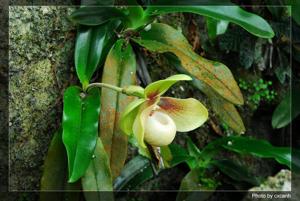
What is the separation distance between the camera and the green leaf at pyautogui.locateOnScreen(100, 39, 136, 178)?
1.08m

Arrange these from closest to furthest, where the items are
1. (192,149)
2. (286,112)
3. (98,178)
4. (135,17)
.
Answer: (98,178), (135,17), (192,149), (286,112)

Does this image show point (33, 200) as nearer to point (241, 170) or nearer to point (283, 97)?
point (241, 170)

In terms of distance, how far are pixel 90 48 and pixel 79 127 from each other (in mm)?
224

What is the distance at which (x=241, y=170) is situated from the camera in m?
1.41

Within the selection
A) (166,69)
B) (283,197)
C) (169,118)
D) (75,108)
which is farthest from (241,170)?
(75,108)

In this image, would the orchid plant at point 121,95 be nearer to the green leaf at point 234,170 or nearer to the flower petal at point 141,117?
the flower petal at point 141,117

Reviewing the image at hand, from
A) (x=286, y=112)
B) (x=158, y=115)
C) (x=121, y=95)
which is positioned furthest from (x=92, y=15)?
(x=286, y=112)

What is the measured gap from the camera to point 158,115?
3.18ft

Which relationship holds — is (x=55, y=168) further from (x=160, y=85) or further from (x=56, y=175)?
(x=160, y=85)

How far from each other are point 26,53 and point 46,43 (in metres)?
0.06

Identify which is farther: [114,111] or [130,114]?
[114,111]

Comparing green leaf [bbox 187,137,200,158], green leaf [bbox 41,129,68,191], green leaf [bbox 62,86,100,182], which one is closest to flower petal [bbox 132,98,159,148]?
green leaf [bbox 62,86,100,182]

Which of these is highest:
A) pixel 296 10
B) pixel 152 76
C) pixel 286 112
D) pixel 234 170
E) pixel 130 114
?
pixel 296 10

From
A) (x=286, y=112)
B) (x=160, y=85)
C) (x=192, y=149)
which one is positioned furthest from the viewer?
(x=286, y=112)
